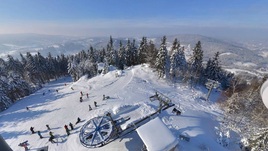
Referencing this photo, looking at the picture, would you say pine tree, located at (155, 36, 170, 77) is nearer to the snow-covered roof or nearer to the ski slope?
the ski slope

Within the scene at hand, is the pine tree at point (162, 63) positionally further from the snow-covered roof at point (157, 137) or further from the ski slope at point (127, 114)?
the snow-covered roof at point (157, 137)

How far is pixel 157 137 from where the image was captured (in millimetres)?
12297

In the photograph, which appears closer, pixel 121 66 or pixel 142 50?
pixel 142 50

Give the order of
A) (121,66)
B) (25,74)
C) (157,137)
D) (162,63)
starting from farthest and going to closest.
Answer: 1. (25,74)
2. (121,66)
3. (162,63)
4. (157,137)

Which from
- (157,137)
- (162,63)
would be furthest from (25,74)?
(157,137)

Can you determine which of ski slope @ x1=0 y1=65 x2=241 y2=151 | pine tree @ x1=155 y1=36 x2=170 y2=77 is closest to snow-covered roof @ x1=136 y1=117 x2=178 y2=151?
ski slope @ x1=0 y1=65 x2=241 y2=151

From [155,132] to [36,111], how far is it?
Result: 26805mm

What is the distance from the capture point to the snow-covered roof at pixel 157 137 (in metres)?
11.7

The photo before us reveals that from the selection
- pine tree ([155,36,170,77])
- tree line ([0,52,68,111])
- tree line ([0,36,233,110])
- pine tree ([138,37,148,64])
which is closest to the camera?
pine tree ([155,36,170,77])

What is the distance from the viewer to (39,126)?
2333 centimetres

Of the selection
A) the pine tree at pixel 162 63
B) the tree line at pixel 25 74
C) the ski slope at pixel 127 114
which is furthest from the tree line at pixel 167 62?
the tree line at pixel 25 74

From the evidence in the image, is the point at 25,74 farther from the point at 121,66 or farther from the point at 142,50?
the point at 142,50

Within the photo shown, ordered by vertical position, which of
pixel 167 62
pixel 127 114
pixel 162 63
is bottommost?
pixel 127 114

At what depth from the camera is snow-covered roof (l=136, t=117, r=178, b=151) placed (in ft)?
38.5
